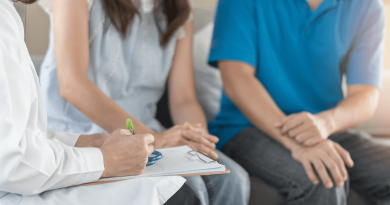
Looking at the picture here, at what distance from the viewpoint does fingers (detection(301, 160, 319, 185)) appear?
73cm

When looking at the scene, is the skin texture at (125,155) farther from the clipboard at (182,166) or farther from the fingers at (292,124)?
the fingers at (292,124)

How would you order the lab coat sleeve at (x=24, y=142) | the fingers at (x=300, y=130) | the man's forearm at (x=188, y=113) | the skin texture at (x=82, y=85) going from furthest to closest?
1. the man's forearm at (x=188, y=113)
2. the fingers at (x=300, y=130)
3. the skin texture at (x=82, y=85)
4. the lab coat sleeve at (x=24, y=142)

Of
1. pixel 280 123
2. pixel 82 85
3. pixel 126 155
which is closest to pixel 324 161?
pixel 280 123

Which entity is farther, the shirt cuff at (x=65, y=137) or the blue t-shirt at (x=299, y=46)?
the blue t-shirt at (x=299, y=46)

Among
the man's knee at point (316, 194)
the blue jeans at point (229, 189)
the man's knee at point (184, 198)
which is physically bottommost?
the man's knee at point (316, 194)

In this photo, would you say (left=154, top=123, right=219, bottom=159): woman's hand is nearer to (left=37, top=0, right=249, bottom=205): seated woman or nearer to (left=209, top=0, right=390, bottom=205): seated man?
(left=37, top=0, right=249, bottom=205): seated woman

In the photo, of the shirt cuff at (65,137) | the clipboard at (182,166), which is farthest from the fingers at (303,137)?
the shirt cuff at (65,137)

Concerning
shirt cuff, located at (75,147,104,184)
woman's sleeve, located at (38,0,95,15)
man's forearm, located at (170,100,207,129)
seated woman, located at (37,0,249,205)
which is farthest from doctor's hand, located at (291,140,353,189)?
woman's sleeve, located at (38,0,95,15)

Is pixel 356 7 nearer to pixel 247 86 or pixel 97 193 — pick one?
pixel 247 86

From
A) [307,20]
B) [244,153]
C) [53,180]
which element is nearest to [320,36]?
[307,20]

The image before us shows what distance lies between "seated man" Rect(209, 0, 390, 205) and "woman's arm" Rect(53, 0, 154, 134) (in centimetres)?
38

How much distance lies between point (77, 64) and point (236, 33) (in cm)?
49

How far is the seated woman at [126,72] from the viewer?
696mm

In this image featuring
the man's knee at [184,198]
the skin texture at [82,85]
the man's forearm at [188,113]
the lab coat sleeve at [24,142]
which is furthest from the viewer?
the man's forearm at [188,113]
